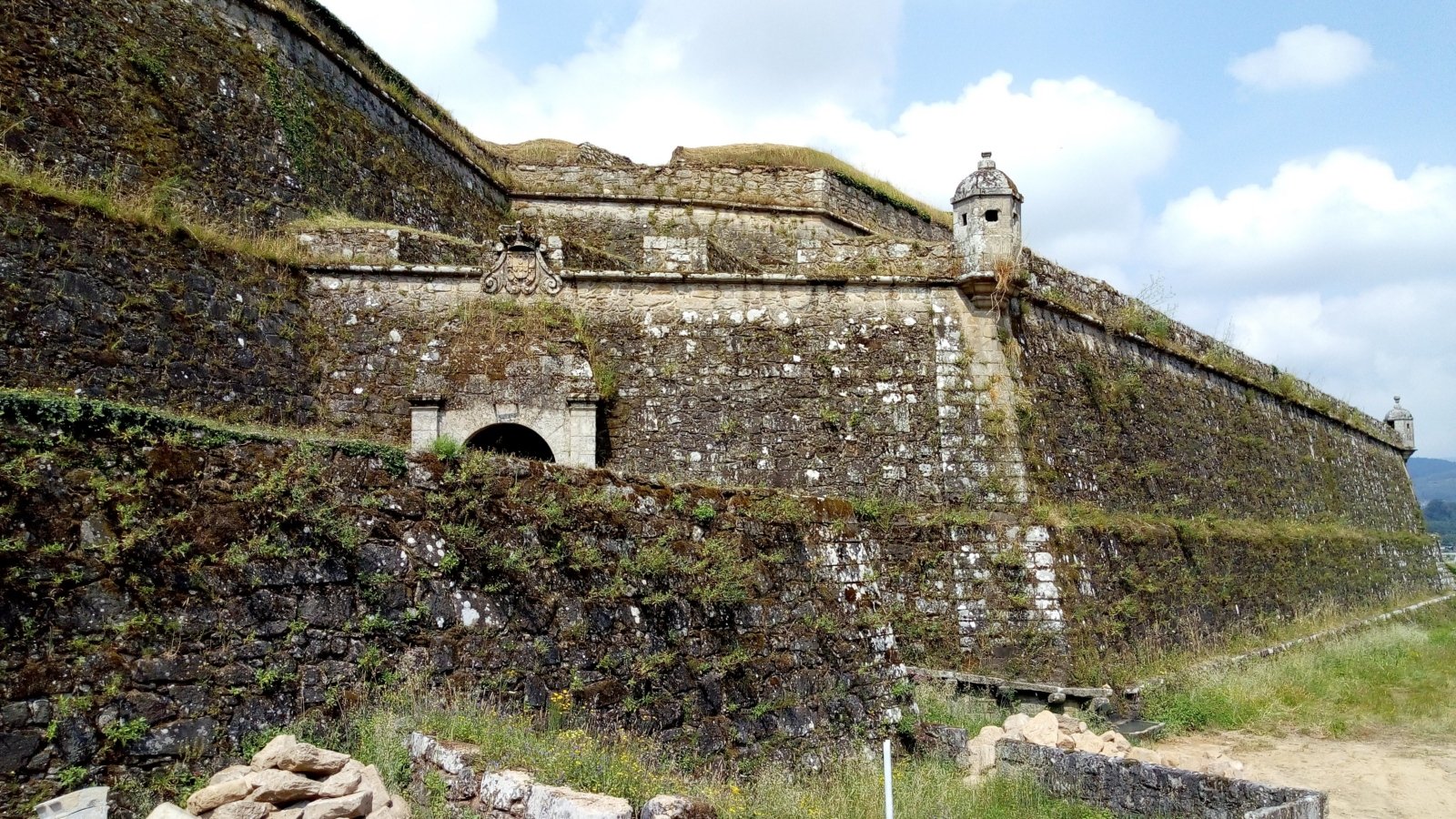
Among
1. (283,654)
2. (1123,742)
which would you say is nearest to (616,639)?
(283,654)

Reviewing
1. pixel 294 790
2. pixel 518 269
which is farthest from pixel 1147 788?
pixel 518 269

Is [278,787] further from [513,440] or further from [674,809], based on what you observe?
[513,440]

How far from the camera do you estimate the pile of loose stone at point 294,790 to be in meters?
4.94

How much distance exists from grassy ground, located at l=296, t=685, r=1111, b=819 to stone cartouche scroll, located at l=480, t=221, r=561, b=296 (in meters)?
8.60

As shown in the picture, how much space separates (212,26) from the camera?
1527cm

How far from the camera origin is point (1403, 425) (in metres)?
36.9

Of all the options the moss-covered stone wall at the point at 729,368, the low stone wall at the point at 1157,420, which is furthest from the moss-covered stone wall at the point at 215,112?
the low stone wall at the point at 1157,420

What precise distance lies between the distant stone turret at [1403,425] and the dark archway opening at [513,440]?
33.3 meters

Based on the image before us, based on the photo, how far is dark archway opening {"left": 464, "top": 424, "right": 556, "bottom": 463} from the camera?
46.1ft

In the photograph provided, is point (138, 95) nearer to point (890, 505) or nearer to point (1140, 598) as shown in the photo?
point (890, 505)

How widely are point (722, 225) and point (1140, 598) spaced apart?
12108mm

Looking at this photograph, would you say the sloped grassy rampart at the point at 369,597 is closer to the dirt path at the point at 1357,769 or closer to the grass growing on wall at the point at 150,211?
the dirt path at the point at 1357,769

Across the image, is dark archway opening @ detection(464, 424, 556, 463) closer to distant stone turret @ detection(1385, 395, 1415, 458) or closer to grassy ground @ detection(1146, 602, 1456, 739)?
grassy ground @ detection(1146, 602, 1456, 739)

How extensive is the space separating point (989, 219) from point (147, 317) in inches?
423
